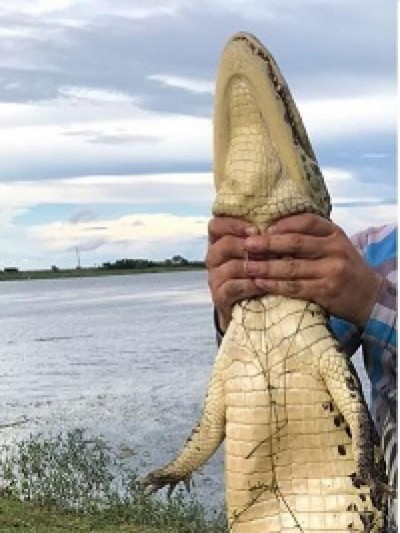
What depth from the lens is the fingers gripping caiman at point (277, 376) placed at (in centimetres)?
298

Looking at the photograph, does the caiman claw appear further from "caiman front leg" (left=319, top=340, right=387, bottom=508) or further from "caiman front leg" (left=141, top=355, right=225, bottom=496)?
"caiman front leg" (left=319, top=340, right=387, bottom=508)

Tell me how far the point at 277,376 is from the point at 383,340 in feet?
1.07

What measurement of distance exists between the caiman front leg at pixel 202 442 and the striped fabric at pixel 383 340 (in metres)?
0.37

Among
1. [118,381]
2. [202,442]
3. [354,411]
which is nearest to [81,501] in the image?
[202,442]

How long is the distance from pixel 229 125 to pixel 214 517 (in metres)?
9.73

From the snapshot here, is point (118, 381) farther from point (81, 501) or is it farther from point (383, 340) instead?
point (383, 340)

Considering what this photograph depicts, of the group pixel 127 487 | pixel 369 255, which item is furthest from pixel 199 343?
pixel 369 255

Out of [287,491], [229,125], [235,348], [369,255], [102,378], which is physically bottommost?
[102,378]

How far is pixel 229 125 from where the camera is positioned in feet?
10.2

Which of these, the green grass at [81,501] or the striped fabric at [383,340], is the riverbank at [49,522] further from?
the striped fabric at [383,340]

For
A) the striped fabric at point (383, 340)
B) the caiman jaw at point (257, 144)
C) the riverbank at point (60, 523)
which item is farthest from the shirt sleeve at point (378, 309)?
the riverbank at point (60, 523)

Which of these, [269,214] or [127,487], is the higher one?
[269,214]

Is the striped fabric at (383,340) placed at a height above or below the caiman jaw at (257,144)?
below

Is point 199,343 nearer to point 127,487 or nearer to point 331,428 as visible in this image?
point 127,487
